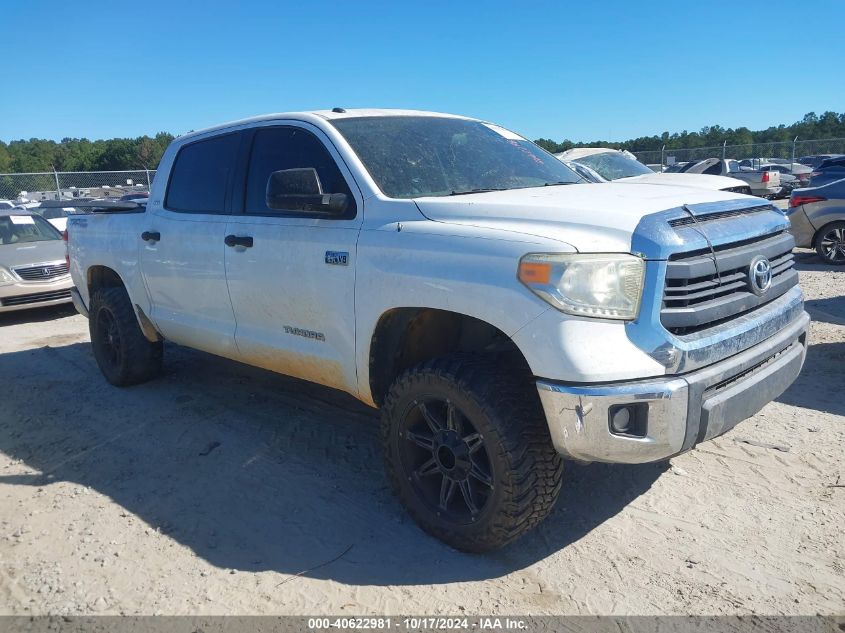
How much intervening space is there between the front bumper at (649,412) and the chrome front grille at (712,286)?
0.21 m

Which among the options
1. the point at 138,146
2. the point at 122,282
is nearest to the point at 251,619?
the point at 122,282

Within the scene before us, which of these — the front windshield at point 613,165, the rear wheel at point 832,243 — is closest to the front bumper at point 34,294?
the front windshield at point 613,165

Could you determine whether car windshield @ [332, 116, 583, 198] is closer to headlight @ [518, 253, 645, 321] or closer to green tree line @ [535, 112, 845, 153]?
headlight @ [518, 253, 645, 321]

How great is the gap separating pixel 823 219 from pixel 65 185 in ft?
80.5

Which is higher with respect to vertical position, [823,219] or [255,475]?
[823,219]

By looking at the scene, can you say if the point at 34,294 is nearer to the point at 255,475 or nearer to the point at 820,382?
the point at 255,475

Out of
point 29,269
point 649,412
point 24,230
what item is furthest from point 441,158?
point 24,230

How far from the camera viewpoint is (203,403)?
520 cm

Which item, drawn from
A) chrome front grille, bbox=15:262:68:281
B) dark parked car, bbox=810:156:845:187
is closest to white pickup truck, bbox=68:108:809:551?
chrome front grille, bbox=15:262:68:281

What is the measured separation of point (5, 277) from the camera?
8969 mm

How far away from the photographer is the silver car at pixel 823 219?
388 inches

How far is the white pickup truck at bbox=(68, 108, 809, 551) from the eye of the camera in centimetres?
260

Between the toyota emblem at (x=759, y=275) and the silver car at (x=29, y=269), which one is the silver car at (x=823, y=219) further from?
the silver car at (x=29, y=269)

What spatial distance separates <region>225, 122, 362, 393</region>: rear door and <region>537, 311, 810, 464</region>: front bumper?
129cm
